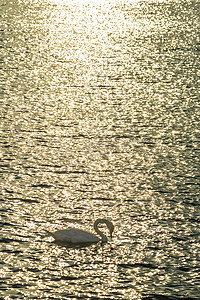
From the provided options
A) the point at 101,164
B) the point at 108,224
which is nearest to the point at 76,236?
the point at 108,224

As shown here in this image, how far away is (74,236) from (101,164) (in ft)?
37.4

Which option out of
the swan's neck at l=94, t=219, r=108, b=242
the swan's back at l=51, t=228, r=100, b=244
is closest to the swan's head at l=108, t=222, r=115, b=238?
the swan's neck at l=94, t=219, r=108, b=242

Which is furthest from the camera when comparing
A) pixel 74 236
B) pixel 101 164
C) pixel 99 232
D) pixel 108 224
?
pixel 101 164

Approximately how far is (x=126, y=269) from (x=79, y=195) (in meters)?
8.03

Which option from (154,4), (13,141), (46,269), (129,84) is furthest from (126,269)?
(154,4)

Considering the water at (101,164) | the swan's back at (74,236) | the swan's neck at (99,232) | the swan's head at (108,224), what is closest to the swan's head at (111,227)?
the swan's head at (108,224)

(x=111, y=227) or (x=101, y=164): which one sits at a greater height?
(x=101, y=164)

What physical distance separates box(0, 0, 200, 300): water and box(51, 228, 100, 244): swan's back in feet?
1.34

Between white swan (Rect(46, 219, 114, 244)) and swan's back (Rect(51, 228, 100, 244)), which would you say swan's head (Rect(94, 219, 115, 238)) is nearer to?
white swan (Rect(46, 219, 114, 244))

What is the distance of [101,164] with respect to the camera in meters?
37.4

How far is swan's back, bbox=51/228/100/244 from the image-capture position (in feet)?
86.3

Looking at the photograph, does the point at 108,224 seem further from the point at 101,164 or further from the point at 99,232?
the point at 101,164

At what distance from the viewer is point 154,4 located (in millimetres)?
117875

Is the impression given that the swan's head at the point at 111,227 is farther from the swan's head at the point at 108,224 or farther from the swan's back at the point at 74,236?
the swan's back at the point at 74,236
